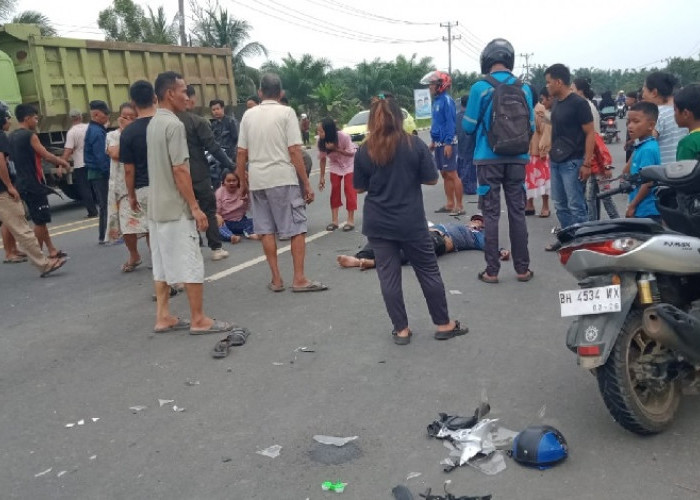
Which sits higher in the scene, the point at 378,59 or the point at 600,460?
the point at 378,59

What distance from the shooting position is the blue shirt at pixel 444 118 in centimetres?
994

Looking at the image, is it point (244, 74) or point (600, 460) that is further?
point (244, 74)

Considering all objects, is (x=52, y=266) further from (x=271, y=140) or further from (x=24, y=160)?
(x=271, y=140)

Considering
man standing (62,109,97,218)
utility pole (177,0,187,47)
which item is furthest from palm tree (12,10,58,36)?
man standing (62,109,97,218)

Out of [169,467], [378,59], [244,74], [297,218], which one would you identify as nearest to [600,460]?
[169,467]

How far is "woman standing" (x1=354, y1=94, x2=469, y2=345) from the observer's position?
15.8ft

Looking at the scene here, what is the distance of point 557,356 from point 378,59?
47465 millimetres

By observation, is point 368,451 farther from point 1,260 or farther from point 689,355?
point 1,260

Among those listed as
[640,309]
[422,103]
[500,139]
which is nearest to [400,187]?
[500,139]

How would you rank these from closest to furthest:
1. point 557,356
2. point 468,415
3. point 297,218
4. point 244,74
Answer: point 468,415, point 557,356, point 297,218, point 244,74

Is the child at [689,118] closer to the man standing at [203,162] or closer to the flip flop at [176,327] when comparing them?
the flip flop at [176,327]

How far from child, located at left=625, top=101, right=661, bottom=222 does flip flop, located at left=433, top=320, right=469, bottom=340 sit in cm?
157

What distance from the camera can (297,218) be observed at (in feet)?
21.4

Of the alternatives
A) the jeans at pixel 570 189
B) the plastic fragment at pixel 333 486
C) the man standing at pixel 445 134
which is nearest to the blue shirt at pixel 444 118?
the man standing at pixel 445 134
